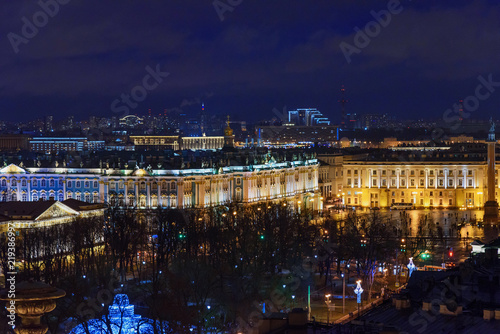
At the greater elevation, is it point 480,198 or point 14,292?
point 14,292

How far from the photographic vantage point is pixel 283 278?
168ft

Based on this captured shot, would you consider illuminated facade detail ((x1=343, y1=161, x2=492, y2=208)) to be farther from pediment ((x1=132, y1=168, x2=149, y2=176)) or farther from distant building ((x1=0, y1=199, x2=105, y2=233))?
distant building ((x1=0, y1=199, x2=105, y2=233))

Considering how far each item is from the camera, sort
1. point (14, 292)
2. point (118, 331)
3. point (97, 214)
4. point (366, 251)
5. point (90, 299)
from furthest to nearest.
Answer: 1. point (97, 214)
2. point (366, 251)
3. point (90, 299)
4. point (118, 331)
5. point (14, 292)

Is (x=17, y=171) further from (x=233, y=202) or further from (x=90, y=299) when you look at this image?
(x=90, y=299)

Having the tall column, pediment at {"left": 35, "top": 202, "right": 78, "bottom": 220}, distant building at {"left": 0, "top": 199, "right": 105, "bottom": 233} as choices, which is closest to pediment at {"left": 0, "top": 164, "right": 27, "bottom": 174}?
distant building at {"left": 0, "top": 199, "right": 105, "bottom": 233}

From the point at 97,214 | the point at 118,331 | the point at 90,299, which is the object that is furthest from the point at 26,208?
the point at 118,331

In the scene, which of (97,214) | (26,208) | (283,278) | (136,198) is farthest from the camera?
(136,198)

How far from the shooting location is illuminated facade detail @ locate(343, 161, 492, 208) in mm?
107500

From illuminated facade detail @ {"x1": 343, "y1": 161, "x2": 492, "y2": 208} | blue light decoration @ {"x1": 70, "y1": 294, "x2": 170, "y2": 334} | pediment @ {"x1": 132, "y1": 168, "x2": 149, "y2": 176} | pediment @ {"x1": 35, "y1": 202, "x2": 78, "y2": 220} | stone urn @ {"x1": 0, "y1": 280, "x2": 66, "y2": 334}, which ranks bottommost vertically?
illuminated facade detail @ {"x1": 343, "y1": 161, "x2": 492, "y2": 208}

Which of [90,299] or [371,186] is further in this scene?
[371,186]

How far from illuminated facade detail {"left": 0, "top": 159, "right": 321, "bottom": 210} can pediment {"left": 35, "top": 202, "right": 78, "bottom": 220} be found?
Result: 12.5m

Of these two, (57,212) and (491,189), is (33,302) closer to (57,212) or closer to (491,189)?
(57,212)

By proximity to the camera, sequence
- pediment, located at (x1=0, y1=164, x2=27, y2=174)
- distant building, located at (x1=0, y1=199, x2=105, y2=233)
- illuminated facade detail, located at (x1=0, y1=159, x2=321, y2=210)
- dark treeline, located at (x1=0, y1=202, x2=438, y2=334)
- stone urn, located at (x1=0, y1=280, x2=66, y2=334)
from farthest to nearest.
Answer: pediment, located at (x1=0, y1=164, x2=27, y2=174)
illuminated facade detail, located at (x1=0, y1=159, x2=321, y2=210)
distant building, located at (x1=0, y1=199, x2=105, y2=233)
dark treeline, located at (x1=0, y1=202, x2=438, y2=334)
stone urn, located at (x1=0, y1=280, x2=66, y2=334)

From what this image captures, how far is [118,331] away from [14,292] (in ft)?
56.7
